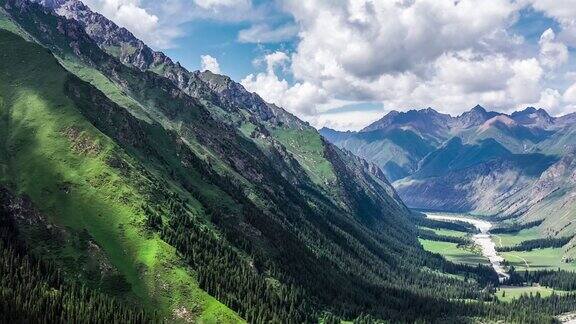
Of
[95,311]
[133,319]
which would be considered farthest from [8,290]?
[133,319]

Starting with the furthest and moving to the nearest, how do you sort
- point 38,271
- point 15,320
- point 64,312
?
point 38,271 < point 64,312 < point 15,320

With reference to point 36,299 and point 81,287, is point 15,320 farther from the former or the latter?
point 81,287

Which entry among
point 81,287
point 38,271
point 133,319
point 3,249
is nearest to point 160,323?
point 133,319

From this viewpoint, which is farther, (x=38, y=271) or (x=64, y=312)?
(x=38, y=271)

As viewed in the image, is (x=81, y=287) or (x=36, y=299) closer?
(x=36, y=299)

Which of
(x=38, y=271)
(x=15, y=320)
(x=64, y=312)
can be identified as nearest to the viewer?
(x=15, y=320)

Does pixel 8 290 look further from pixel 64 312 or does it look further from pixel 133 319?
pixel 133 319
